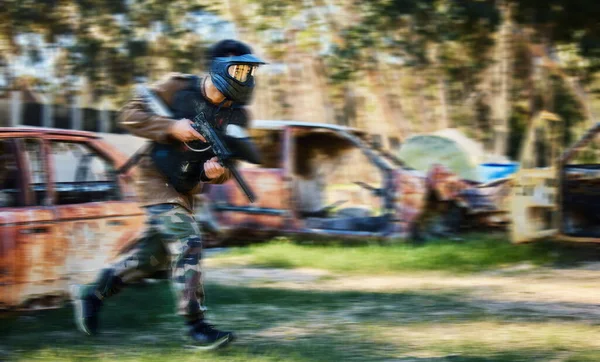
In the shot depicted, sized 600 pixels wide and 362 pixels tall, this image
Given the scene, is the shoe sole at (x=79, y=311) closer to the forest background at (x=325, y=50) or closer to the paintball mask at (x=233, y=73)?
the paintball mask at (x=233, y=73)

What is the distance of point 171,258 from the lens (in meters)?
4.62

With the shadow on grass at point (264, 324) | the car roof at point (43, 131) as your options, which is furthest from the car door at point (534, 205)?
the car roof at point (43, 131)

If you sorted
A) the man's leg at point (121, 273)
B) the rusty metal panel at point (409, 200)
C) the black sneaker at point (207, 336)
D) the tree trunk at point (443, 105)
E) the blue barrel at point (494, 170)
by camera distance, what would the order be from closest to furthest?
the black sneaker at point (207, 336), the man's leg at point (121, 273), the rusty metal panel at point (409, 200), the blue barrel at point (494, 170), the tree trunk at point (443, 105)

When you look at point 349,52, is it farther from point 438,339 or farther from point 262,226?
point 438,339

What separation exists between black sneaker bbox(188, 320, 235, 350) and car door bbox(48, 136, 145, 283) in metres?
1.33

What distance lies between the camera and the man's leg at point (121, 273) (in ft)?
15.8

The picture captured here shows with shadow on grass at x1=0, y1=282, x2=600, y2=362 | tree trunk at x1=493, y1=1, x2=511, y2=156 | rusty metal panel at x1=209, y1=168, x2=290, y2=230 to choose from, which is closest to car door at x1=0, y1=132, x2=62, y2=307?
shadow on grass at x1=0, y1=282, x2=600, y2=362

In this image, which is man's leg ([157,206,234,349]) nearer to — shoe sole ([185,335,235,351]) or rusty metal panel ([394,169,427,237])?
shoe sole ([185,335,235,351])

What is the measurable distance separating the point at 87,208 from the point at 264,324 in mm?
1461

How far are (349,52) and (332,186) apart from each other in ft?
15.6

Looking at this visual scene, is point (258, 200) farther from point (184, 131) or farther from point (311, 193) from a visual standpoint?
point (184, 131)

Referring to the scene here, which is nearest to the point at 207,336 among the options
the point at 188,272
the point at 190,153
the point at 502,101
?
the point at 188,272

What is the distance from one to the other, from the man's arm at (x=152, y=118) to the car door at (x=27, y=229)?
44.2 inches

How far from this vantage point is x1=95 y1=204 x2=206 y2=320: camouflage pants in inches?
176
